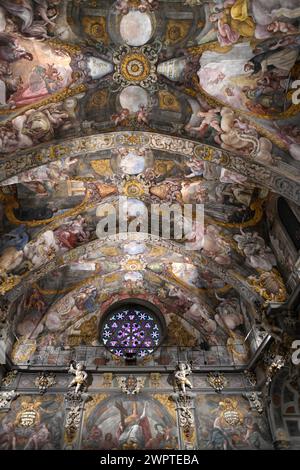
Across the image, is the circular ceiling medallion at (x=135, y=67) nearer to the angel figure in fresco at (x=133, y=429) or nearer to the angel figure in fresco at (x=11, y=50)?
the angel figure in fresco at (x=11, y=50)

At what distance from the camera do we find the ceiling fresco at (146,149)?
25.7 ft

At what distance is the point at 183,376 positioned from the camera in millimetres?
12422

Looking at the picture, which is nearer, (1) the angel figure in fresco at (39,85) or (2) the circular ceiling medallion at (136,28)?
Result: (2) the circular ceiling medallion at (136,28)

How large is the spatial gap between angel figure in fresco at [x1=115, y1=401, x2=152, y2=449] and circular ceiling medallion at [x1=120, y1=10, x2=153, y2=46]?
1065 cm

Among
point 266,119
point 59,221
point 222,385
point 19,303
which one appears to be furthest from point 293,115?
point 19,303

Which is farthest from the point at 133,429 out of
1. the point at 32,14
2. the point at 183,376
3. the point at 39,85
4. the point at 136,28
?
the point at 32,14

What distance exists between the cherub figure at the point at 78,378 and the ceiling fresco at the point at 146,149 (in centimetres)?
201

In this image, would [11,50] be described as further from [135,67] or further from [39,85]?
[135,67]

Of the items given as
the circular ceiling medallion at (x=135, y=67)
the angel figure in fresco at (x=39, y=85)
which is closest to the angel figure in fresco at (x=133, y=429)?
the angel figure in fresco at (x=39, y=85)

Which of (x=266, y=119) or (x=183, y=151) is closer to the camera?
(x=266, y=119)

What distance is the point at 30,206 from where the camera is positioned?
11.2 metres

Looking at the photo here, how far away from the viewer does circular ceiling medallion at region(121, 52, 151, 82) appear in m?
8.49

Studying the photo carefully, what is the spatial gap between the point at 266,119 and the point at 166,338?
9.38 meters

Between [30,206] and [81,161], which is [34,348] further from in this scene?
[81,161]
